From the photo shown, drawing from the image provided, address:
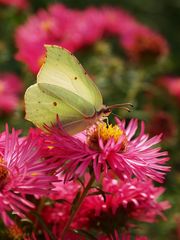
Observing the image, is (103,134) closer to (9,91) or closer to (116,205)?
(116,205)

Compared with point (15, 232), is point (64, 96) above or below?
above

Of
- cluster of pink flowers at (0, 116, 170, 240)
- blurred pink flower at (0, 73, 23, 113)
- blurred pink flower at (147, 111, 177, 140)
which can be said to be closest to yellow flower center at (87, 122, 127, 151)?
cluster of pink flowers at (0, 116, 170, 240)

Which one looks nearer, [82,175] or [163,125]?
[82,175]

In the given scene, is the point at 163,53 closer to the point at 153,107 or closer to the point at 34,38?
the point at 153,107

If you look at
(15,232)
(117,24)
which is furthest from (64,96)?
(117,24)

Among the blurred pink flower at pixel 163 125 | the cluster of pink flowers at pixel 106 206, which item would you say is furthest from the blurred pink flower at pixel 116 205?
the blurred pink flower at pixel 163 125
